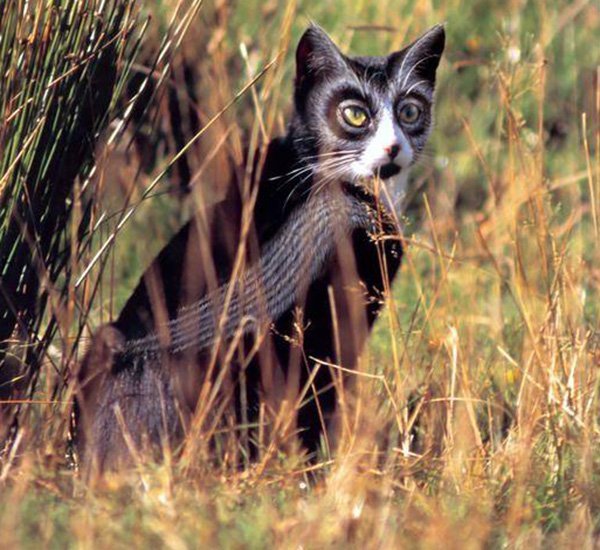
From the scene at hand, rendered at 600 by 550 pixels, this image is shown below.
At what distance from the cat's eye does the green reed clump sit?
0.87 meters

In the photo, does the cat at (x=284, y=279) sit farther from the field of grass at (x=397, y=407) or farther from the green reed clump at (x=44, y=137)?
the green reed clump at (x=44, y=137)

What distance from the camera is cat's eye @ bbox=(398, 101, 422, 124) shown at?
3.21 meters

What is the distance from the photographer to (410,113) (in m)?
3.24

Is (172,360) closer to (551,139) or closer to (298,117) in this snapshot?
(298,117)

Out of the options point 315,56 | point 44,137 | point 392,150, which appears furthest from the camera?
point 315,56

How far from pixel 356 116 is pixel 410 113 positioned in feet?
0.67

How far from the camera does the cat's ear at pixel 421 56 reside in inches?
125

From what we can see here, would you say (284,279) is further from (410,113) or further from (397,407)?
(410,113)

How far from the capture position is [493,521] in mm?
2271

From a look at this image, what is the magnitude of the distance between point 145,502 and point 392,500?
54 centimetres

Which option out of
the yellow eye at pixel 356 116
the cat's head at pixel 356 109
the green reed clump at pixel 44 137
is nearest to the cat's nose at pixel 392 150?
the cat's head at pixel 356 109

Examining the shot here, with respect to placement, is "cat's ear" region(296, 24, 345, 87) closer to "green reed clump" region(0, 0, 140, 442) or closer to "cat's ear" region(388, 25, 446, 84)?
"cat's ear" region(388, 25, 446, 84)

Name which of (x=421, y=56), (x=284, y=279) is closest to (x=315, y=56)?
(x=421, y=56)

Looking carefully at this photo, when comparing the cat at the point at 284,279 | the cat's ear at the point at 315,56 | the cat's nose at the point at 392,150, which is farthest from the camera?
the cat's ear at the point at 315,56
